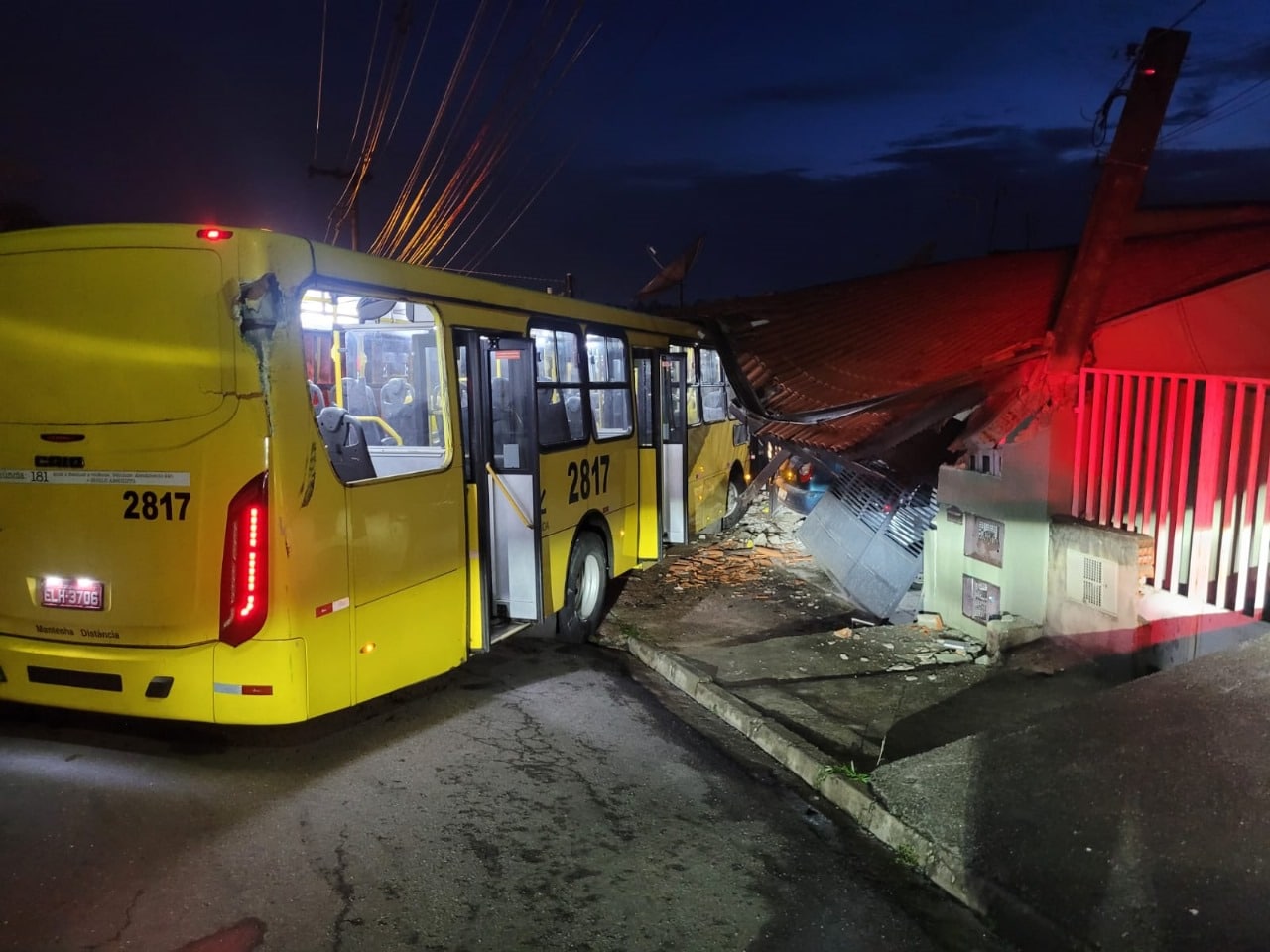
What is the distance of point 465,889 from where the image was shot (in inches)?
155

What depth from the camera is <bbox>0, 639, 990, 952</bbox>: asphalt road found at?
3.64m

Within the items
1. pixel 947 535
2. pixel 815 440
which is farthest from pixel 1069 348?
pixel 815 440

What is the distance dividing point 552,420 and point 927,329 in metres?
4.97

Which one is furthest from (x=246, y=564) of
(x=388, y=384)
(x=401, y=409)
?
(x=388, y=384)

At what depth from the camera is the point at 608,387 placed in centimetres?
862

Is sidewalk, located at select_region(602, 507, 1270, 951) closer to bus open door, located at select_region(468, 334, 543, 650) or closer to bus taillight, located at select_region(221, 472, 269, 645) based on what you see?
bus open door, located at select_region(468, 334, 543, 650)

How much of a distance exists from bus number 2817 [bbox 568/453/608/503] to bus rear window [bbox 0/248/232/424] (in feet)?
11.7

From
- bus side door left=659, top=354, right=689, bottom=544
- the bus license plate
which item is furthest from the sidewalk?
the bus license plate

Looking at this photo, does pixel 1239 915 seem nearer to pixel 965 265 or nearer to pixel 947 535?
pixel 947 535

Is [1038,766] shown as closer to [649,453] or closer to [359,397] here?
[649,453]

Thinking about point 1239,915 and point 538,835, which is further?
point 538,835

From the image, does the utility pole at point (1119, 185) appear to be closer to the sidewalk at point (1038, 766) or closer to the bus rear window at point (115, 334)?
the sidewalk at point (1038, 766)

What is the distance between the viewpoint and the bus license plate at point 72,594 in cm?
464

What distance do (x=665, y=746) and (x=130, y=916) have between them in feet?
9.77
